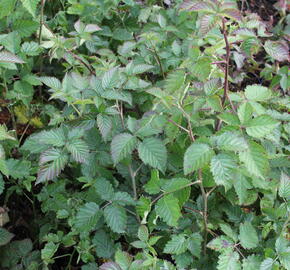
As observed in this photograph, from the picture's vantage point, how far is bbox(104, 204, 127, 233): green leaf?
1504 millimetres

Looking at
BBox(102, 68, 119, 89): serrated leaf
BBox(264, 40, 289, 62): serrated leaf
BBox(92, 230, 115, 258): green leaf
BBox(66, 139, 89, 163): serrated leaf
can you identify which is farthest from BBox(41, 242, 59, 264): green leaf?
BBox(264, 40, 289, 62): serrated leaf

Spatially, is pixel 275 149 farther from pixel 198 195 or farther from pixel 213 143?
pixel 213 143

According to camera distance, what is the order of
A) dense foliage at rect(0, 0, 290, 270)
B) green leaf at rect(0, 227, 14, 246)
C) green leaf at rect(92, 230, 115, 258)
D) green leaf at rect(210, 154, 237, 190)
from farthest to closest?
green leaf at rect(0, 227, 14, 246) < green leaf at rect(92, 230, 115, 258) < dense foliage at rect(0, 0, 290, 270) < green leaf at rect(210, 154, 237, 190)

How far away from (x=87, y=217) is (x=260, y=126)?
654 mm

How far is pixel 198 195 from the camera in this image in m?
1.84

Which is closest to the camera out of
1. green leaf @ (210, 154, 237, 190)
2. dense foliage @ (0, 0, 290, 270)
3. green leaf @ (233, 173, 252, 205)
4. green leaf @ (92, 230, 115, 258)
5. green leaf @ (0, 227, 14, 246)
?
green leaf @ (210, 154, 237, 190)

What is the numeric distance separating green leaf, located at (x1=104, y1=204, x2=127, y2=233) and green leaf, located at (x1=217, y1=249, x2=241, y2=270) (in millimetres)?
338

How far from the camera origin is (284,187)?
1567 millimetres

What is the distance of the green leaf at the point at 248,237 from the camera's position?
1.49 meters

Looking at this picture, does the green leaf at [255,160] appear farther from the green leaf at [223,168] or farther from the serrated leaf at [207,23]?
the serrated leaf at [207,23]

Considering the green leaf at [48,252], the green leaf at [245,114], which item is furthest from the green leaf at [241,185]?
the green leaf at [48,252]

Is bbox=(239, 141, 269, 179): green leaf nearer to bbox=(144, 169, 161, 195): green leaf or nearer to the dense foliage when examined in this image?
the dense foliage

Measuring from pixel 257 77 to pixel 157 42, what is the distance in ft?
3.40

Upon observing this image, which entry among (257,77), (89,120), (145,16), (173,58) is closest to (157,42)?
(173,58)
